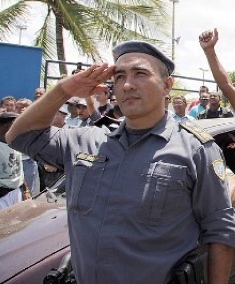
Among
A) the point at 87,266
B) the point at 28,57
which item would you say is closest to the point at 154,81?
the point at 87,266

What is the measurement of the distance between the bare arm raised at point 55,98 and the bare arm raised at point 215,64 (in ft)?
2.30

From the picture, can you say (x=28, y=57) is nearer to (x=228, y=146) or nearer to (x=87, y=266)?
(x=228, y=146)

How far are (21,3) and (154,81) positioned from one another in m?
11.3

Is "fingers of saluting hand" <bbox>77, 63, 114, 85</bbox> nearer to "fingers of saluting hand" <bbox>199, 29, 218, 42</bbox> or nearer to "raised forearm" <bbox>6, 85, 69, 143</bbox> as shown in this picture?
"raised forearm" <bbox>6, 85, 69, 143</bbox>

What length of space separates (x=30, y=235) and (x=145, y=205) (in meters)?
1.14

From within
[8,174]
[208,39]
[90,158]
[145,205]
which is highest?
[208,39]

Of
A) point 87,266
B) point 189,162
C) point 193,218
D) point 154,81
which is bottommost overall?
point 87,266

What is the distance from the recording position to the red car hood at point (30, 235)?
2414mm

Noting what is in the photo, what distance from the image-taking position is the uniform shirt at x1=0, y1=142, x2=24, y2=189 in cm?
429

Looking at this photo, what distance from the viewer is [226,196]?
1831 millimetres

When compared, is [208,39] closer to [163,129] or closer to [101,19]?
[163,129]

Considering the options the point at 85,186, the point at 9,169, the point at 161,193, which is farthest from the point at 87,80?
the point at 9,169

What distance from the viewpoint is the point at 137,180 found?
1.76m

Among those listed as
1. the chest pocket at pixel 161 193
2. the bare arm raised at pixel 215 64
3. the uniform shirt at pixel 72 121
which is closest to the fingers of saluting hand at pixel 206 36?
the bare arm raised at pixel 215 64
